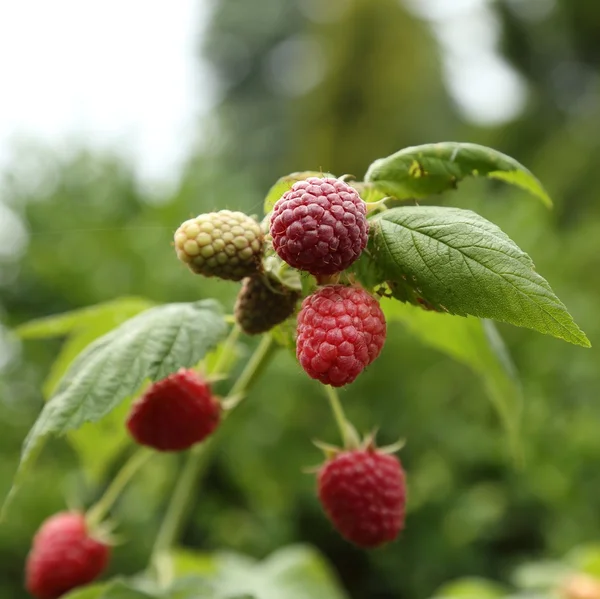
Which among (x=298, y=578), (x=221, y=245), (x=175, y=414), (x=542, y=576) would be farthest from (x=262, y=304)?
(x=542, y=576)

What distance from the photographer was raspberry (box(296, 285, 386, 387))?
Result: 0.65 m

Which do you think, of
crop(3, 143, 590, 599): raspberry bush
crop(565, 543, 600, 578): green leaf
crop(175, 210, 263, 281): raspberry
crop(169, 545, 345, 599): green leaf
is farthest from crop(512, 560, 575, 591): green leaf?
crop(175, 210, 263, 281): raspberry

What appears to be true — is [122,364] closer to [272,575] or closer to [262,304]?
[262,304]

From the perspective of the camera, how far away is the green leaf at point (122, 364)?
76 centimetres

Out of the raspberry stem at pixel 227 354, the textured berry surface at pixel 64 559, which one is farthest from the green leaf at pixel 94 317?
the textured berry surface at pixel 64 559

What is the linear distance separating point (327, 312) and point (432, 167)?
0.27 meters

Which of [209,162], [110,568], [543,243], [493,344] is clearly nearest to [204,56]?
[209,162]

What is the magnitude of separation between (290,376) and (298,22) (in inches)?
390

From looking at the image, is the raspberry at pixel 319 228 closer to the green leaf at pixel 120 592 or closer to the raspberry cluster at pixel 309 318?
the raspberry cluster at pixel 309 318

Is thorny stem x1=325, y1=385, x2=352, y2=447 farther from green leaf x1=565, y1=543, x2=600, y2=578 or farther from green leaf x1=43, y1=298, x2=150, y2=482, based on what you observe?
green leaf x1=565, y1=543, x2=600, y2=578

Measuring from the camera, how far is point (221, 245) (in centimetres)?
71

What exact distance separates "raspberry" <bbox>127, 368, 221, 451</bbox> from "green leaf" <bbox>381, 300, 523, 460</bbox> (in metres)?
0.28

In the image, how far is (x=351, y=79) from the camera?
29.5 ft

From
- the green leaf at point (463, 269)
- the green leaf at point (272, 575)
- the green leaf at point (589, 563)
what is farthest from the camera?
the green leaf at point (589, 563)
